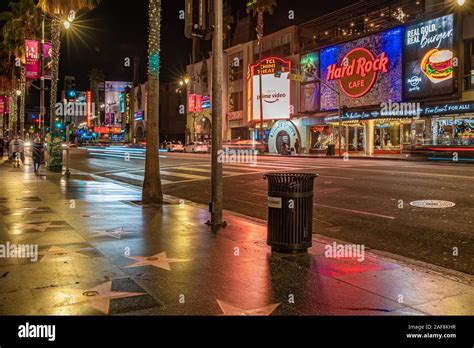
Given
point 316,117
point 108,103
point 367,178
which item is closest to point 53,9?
point 367,178

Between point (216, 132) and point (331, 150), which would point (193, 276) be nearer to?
point (216, 132)

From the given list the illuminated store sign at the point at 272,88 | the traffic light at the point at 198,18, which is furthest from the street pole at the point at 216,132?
the illuminated store sign at the point at 272,88

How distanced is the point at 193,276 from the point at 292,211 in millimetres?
1803

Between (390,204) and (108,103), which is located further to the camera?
(108,103)

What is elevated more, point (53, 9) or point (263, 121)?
point (53, 9)

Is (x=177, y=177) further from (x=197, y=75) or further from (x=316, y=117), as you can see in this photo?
(x=197, y=75)

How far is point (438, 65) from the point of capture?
3562 cm

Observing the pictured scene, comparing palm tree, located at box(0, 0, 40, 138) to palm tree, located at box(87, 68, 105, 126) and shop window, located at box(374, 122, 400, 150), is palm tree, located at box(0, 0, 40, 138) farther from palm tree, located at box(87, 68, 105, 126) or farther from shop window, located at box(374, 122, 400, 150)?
palm tree, located at box(87, 68, 105, 126)

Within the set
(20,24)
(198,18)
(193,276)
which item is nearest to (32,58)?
(20,24)

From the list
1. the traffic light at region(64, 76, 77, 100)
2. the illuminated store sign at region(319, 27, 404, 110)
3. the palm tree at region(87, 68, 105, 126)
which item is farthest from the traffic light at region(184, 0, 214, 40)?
the palm tree at region(87, 68, 105, 126)

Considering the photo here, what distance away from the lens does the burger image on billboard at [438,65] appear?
3472cm

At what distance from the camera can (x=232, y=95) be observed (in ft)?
209
